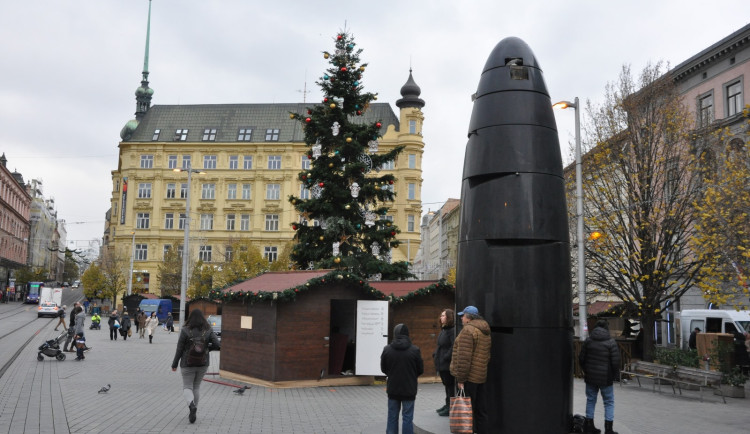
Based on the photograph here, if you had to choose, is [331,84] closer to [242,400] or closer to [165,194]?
[242,400]

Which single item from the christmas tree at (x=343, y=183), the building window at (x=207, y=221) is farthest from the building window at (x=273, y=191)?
the christmas tree at (x=343, y=183)

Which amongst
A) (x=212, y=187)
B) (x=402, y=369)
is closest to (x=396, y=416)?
(x=402, y=369)

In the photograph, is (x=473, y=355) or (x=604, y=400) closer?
(x=473, y=355)

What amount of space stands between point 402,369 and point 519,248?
7.59ft

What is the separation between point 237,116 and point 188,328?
204ft

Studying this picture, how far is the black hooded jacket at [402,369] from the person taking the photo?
8.72 m

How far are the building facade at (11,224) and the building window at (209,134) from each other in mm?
30080

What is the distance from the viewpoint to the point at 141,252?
2628 inches

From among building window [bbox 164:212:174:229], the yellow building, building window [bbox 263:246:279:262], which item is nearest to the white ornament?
the yellow building

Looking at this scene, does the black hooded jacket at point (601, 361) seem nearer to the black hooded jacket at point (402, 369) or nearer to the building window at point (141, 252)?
the black hooded jacket at point (402, 369)

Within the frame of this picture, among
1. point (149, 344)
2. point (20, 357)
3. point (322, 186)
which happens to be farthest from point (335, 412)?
point (149, 344)

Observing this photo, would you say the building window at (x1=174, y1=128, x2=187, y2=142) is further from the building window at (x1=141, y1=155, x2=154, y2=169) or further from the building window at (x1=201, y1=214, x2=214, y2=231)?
the building window at (x1=201, y1=214, x2=214, y2=231)

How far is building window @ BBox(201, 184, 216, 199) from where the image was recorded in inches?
2667

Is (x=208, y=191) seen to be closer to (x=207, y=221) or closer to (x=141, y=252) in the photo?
(x=207, y=221)
